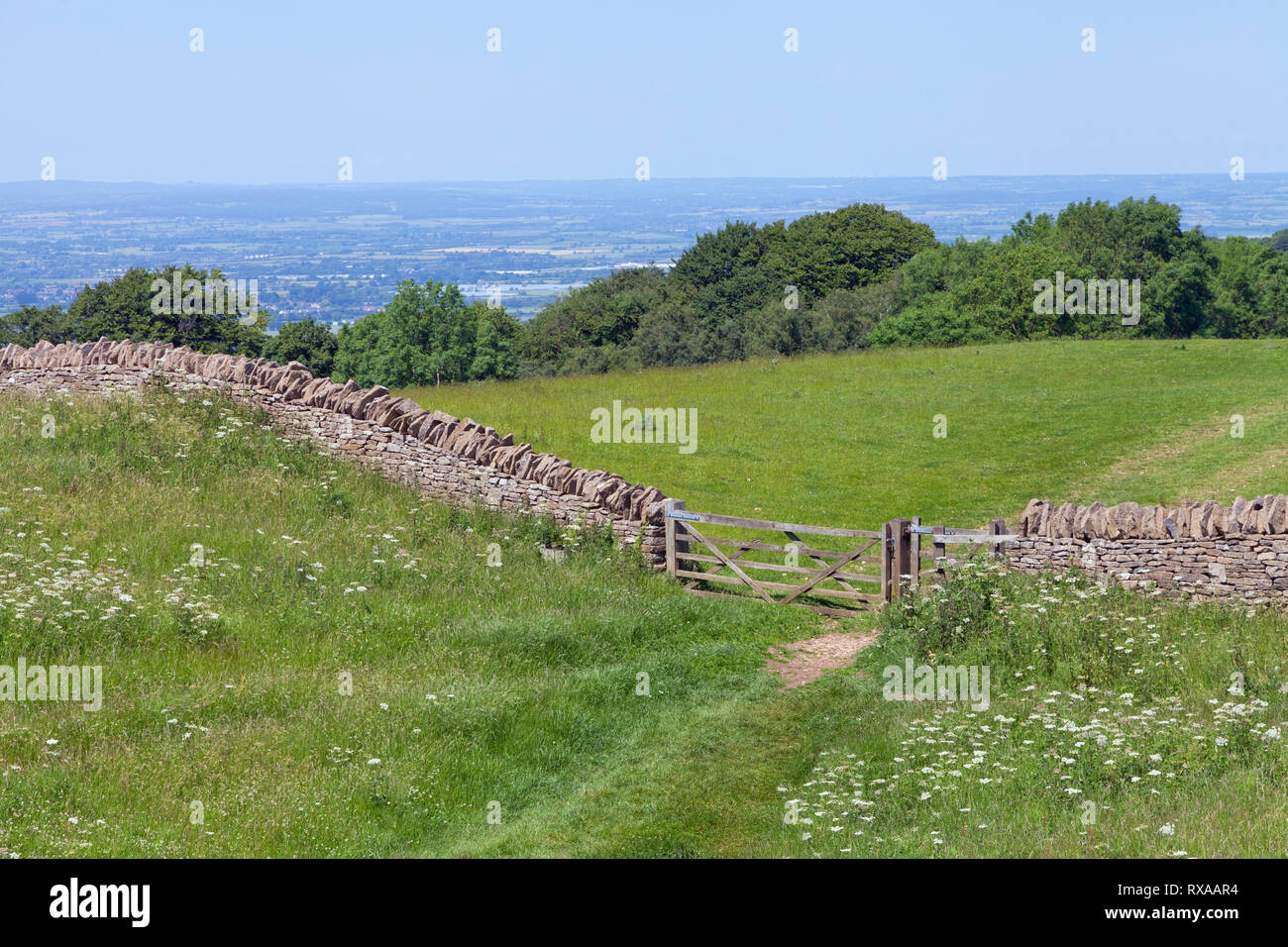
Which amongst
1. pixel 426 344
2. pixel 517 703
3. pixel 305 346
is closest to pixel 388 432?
pixel 517 703

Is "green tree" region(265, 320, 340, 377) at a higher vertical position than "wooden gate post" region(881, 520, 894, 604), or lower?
higher

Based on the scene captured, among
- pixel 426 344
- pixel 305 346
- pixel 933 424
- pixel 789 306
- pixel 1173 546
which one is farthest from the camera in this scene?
pixel 426 344

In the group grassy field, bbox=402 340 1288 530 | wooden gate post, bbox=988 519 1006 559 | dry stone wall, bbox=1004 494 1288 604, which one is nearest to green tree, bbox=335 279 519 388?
grassy field, bbox=402 340 1288 530

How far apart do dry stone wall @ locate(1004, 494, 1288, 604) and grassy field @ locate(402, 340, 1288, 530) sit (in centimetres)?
577

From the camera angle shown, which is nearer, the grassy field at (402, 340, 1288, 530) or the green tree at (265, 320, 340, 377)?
the grassy field at (402, 340, 1288, 530)

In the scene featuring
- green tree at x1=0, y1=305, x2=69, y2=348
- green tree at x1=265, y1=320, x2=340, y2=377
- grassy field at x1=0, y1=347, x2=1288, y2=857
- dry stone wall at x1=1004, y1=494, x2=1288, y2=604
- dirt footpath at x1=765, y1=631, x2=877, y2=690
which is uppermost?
green tree at x1=0, y1=305, x2=69, y2=348

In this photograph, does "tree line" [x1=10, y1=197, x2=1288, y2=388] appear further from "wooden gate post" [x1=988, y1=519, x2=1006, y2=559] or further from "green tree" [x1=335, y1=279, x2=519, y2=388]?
"wooden gate post" [x1=988, y1=519, x2=1006, y2=559]

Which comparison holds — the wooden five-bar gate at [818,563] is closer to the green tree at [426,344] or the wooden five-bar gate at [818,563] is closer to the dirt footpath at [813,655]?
the dirt footpath at [813,655]

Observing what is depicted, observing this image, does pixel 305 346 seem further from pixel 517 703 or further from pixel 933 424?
pixel 517 703

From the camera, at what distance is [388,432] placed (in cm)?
2120

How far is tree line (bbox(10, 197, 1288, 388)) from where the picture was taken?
59.8 m

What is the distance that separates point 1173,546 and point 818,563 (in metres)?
5.33
